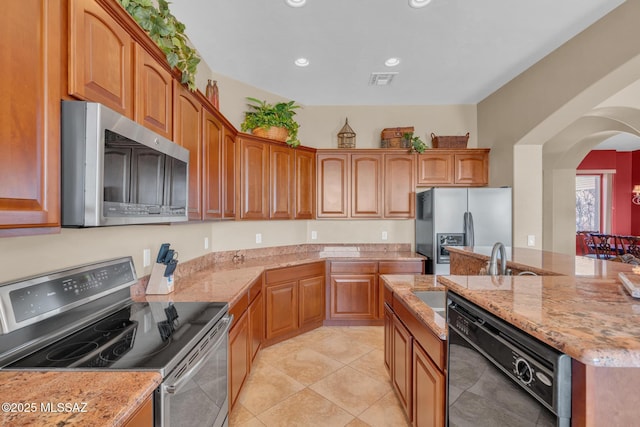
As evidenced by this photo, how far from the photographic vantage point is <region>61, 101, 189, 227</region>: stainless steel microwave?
1.01m

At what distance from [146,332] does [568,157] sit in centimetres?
719

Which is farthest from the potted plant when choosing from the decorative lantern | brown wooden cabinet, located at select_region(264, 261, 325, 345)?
brown wooden cabinet, located at select_region(264, 261, 325, 345)

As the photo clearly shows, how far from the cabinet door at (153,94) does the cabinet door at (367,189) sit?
2549mm

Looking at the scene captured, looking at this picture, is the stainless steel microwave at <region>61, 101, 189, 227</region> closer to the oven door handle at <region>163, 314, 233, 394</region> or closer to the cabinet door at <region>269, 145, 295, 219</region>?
the oven door handle at <region>163, 314, 233, 394</region>

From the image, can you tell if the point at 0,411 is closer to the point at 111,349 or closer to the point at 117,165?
the point at 111,349

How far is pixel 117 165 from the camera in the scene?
117 centimetres

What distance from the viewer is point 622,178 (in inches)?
300

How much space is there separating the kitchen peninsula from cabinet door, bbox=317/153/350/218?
2.43 m

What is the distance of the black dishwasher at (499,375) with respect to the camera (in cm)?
72

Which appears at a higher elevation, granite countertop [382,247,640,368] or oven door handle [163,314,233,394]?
granite countertop [382,247,640,368]

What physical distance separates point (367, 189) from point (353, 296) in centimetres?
139

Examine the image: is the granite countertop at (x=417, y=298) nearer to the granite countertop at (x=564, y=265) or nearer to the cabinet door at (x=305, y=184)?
the granite countertop at (x=564, y=265)

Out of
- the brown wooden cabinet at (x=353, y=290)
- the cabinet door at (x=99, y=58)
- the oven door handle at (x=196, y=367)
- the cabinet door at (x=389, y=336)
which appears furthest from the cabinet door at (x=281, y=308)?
the cabinet door at (x=99, y=58)

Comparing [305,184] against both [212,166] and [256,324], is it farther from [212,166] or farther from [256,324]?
[256,324]
